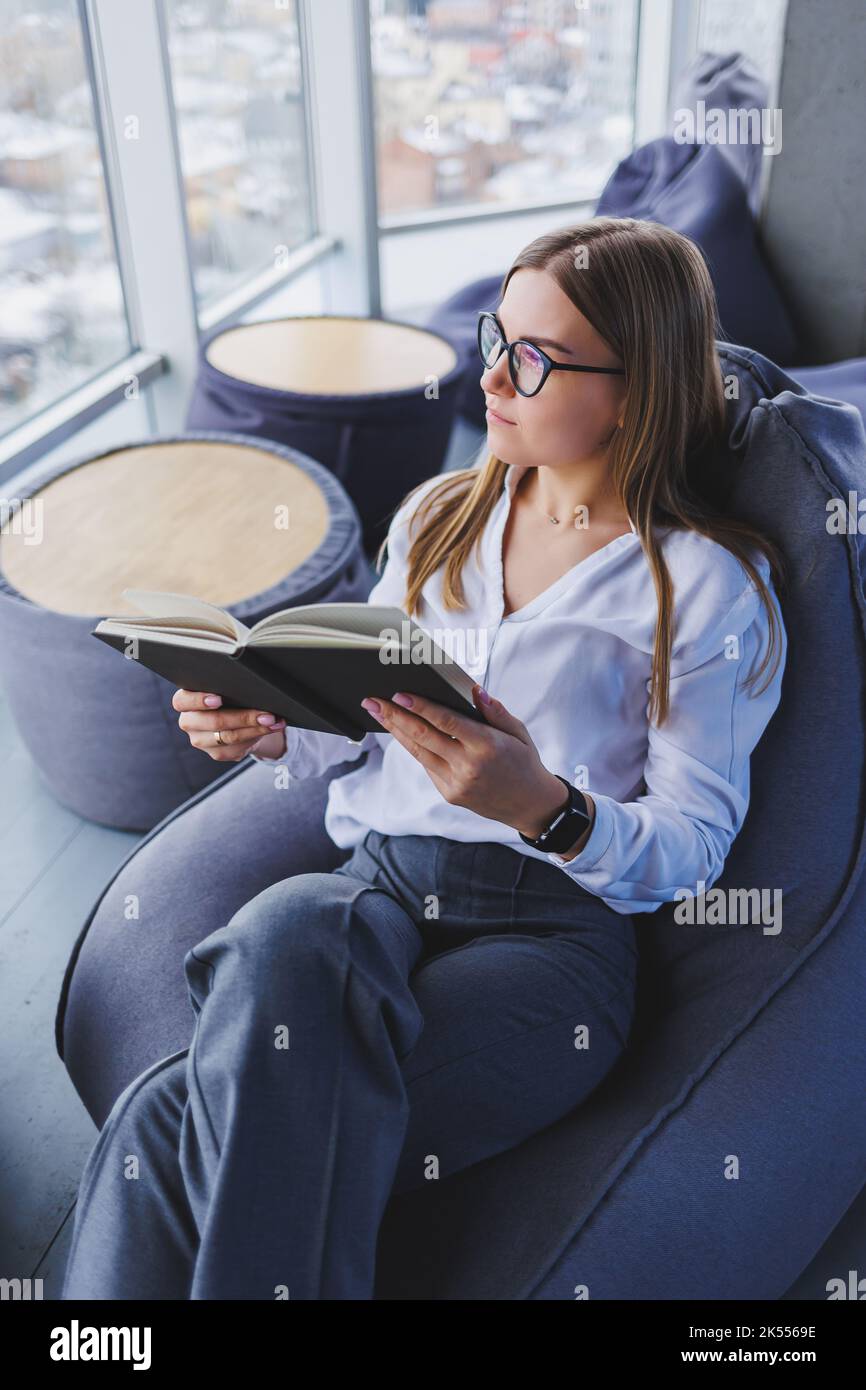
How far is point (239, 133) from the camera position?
4180 millimetres

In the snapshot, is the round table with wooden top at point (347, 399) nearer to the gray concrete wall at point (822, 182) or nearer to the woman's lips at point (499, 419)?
the gray concrete wall at point (822, 182)

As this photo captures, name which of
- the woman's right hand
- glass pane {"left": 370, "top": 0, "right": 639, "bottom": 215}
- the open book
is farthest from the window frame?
the open book

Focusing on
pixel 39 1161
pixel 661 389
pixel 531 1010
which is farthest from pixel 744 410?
pixel 39 1161

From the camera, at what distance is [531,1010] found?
1.28 meters

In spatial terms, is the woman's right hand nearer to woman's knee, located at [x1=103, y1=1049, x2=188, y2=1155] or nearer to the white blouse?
the white blouse

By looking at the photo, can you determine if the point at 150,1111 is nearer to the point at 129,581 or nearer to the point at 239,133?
the point at 129,581

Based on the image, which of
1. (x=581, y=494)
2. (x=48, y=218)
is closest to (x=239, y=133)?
(x=48, y=218)

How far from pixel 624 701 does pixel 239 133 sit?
3570 millimetres

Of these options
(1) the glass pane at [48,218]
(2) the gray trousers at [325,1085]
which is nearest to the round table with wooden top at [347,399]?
(1) the glass pane at [48,218]

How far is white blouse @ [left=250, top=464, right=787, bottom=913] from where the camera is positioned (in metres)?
1.30

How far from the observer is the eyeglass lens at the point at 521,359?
1.31 meters

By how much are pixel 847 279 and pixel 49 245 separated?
6.92 feet

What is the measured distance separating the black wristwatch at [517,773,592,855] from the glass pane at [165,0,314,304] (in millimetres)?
2818
